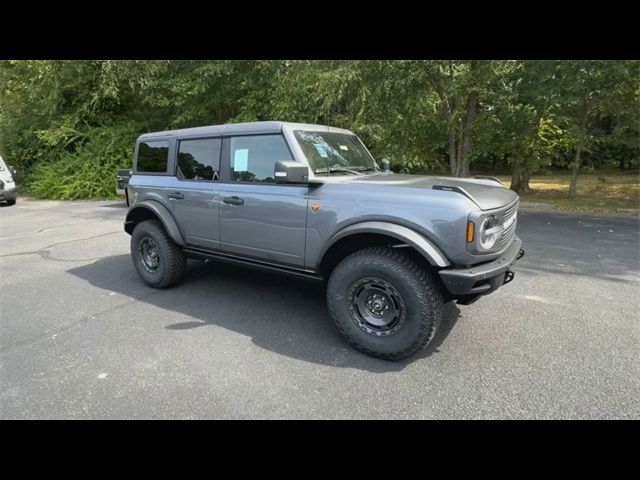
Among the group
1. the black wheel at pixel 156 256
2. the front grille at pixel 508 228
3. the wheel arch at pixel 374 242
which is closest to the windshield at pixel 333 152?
the wheel arch at pixel 374 242

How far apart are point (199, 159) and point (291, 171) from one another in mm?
1573

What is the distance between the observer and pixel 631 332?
344 centimetres

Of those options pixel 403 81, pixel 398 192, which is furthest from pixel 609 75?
pixel 398 192

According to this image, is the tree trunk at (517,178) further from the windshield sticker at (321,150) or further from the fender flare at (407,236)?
the fender flare at (407,236)

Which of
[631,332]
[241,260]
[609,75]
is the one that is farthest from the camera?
[609,75]

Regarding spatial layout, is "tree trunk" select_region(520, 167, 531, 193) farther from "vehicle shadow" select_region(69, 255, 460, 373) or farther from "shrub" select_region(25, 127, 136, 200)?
"shrub" select_region(25, 127, 136, 200)

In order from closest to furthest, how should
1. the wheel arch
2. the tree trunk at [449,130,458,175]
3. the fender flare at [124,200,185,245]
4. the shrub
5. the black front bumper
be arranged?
the black front bumper
the wheel arch
the fender flare at [124,200,185,245]
the tree trunk at [449,130,458,175]
the shrub

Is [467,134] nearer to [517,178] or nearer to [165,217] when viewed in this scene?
[517,178]

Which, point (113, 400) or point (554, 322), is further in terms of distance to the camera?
point (554, 322)

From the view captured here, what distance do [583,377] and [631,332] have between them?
1.13 m

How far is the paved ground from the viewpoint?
8.25 feet

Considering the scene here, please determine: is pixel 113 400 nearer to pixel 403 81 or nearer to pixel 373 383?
pixel 373 383

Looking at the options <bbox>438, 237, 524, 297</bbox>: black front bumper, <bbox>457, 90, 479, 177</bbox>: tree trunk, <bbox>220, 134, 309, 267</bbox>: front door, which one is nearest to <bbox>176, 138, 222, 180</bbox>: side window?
<bbox>220, 134, 309, 267</bbox>: front door

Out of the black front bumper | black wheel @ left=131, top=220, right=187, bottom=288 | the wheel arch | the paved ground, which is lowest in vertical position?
the paved ground
